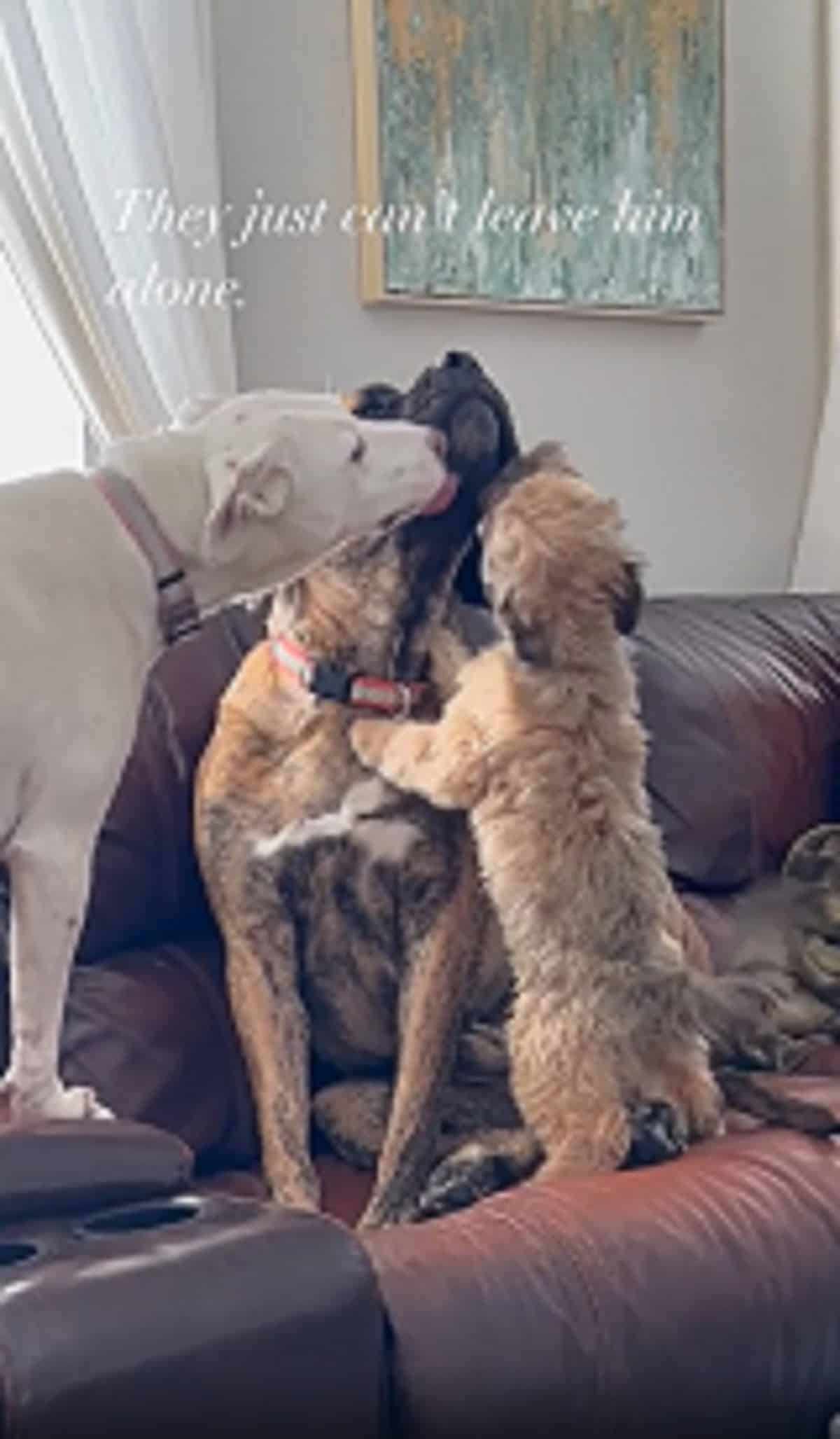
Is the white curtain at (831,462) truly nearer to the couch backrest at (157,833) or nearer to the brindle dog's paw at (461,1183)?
the couch backrest at (157,833)

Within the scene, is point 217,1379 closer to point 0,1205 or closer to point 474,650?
point 0,1205

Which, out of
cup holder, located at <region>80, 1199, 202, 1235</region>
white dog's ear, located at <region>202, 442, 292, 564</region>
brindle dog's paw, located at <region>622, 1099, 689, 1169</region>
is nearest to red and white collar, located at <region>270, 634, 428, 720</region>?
white dog's ear, located at <region>202, 442, 292, 564</region>

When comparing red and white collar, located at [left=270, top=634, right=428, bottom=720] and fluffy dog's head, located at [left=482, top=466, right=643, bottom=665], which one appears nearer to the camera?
fluffy dog's head, located at [left=482, top=466, right=643, bottom=665]

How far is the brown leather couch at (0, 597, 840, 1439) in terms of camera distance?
3.74 ft

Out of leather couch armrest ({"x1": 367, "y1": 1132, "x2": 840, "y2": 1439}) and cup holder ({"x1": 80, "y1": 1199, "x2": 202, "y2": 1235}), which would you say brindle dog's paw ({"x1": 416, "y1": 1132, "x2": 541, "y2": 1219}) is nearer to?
leather couch armrest ({"x1": 367, "y1": 1132, "x2": 840, "y2": 1439})

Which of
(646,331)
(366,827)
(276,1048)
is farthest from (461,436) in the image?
(646,331)

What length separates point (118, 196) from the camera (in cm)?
233

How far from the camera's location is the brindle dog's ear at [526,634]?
1.67m

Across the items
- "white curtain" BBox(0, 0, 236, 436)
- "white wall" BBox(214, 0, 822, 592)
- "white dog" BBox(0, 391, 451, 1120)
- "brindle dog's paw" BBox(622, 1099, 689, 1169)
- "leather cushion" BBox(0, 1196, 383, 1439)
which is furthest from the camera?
"white wall" BBox(214, 0, 822, 592)

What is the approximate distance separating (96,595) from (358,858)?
492 millimetres

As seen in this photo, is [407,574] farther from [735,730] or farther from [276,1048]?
[735,730]

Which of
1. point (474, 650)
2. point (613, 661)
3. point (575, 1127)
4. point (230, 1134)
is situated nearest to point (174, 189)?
point (474, 650)

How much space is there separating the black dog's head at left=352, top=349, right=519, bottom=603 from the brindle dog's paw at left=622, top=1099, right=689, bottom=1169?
54 cm

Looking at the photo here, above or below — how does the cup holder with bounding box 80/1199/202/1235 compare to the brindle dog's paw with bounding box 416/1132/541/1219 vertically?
above
